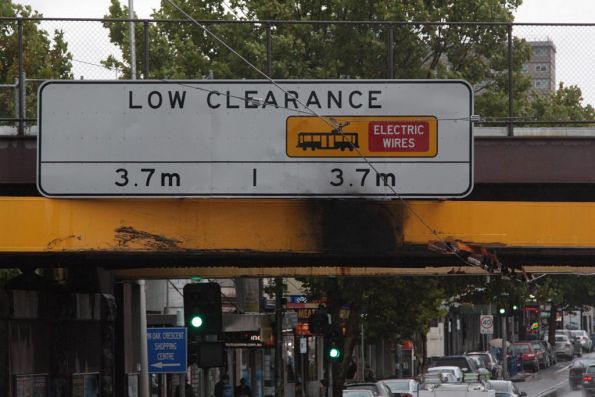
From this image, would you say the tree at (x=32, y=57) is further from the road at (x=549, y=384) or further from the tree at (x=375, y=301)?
the road at (x=549, y=384)

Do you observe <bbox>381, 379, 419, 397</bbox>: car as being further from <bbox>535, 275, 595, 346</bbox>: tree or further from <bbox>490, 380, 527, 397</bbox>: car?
<bbox>535, 275, 595, 346</bbox>: tree

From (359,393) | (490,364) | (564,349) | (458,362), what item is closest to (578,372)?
(458,362)

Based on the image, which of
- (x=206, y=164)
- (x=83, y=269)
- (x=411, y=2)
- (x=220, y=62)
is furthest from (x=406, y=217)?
(x=411, y=2)

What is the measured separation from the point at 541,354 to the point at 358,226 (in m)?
72.6

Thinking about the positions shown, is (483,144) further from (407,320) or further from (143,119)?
(407,320)

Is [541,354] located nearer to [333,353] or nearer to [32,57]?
[32,57]

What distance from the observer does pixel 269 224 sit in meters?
18.8

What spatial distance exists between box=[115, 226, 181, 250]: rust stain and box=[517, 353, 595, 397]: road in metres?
42.6

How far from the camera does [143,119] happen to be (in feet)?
60.5

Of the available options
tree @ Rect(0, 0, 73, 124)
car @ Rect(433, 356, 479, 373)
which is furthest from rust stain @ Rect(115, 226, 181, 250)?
car @ Rect(433, 356, 479, 373)

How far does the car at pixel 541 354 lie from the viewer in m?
87.8

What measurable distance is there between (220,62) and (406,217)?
2226cm

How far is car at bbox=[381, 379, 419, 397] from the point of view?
4072cm

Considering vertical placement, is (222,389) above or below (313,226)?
below
